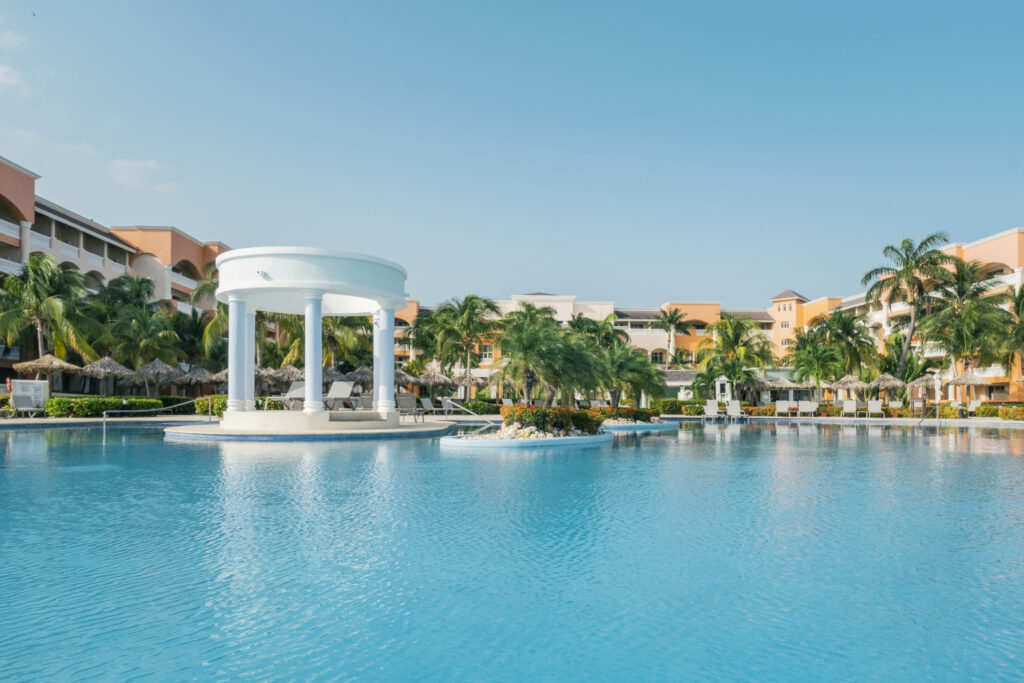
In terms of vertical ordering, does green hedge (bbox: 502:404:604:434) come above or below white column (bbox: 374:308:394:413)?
below

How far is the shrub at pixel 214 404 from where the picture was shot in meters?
27.5

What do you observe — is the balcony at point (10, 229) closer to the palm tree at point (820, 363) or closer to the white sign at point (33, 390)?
the white sign at point (33, 390)

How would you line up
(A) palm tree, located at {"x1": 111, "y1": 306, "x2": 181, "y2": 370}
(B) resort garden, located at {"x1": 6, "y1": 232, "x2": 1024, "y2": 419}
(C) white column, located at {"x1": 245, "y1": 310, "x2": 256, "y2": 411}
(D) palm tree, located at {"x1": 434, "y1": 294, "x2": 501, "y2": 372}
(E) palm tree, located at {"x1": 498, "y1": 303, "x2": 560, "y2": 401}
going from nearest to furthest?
(E) palm tree, located at {"x1": 498, "y1": 303, "x2": 560, "y2": 401}, (C) white column, located at {"x1": 245, "y1": 310, "x2": 256, "y2": 411}, (B) resort garden, located at {"x1": 6, "y1": 232, "x2": 1024, "y2": 419}, (A) palm tree, located at {"x1": 111, "y1": 306, "x2": 181, "y2": 370}, (D) palm tree, located at {"x1": 434, "y1": 294, "x2": 501, "y2": 372}

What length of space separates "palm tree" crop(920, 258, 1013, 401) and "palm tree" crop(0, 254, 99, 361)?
4357cm

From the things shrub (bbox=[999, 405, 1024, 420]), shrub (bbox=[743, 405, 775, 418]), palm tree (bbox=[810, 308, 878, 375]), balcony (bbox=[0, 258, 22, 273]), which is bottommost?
shrub (bbox=[743, 405, 775, 418])

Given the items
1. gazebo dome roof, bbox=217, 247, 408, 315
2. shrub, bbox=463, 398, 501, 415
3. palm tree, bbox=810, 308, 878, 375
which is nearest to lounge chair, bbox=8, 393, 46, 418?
gazebo dome roof, bbox=217, 247, 408, 315

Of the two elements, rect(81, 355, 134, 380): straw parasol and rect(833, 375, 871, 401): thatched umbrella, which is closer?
rect(81, 355, 134, 380): straw parasol

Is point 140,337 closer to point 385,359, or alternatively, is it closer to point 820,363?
point 385,359

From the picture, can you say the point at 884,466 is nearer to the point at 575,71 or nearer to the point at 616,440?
the point at 616,440

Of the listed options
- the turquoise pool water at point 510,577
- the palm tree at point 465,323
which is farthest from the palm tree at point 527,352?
the palm tree at point 465,323

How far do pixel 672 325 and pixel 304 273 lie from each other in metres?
51.3

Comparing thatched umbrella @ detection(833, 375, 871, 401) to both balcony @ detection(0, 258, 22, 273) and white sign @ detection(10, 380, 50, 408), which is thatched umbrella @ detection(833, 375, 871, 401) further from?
balcony @ detection(0, 258, 22, 273)

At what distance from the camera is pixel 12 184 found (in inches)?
1330

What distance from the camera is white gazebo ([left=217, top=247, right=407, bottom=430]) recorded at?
765 inches
